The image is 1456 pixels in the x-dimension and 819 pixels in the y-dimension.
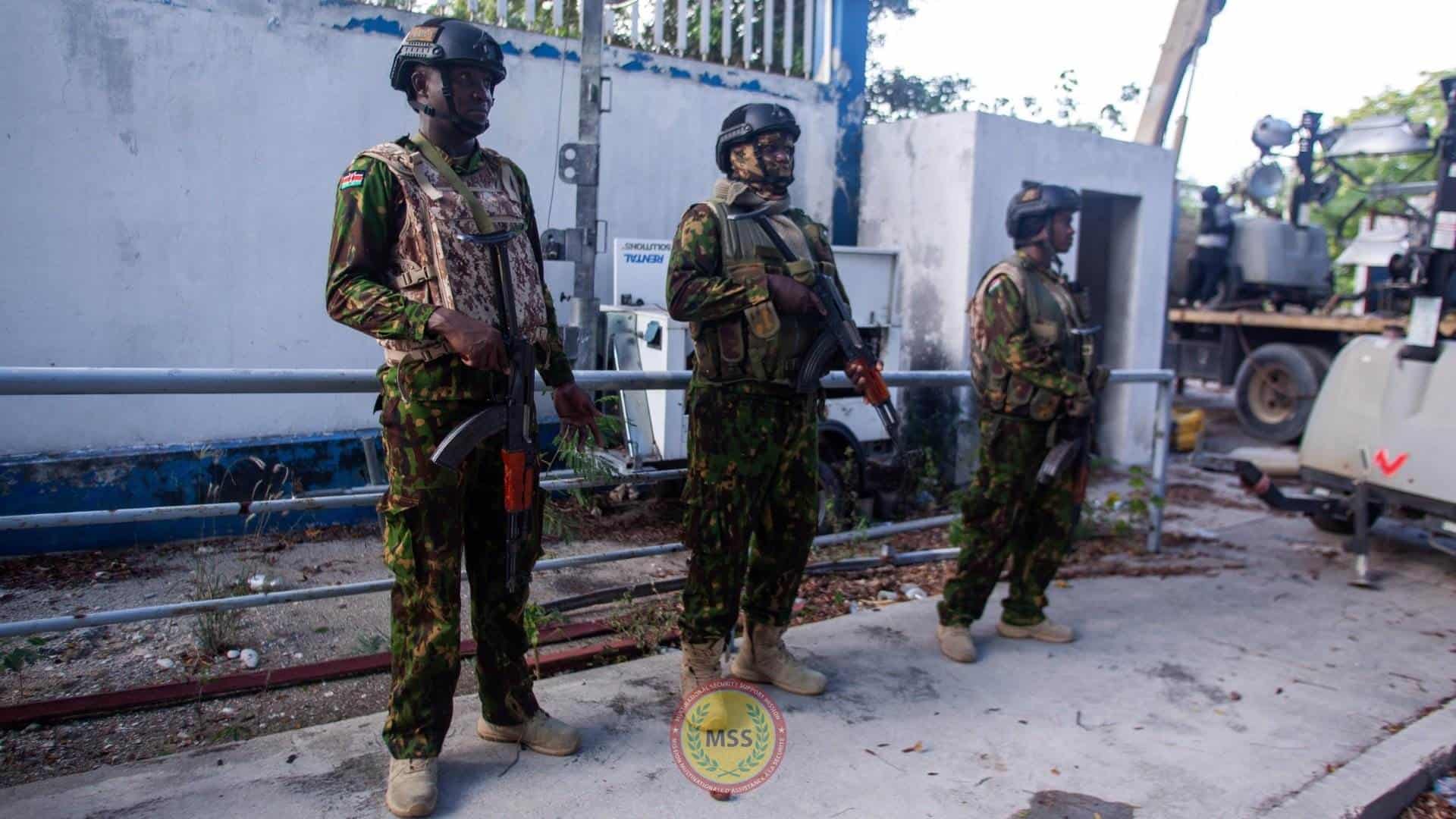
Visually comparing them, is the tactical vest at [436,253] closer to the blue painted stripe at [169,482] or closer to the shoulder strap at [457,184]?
the shoulder strap at [457,184]

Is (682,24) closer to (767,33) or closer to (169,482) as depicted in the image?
(767,33)

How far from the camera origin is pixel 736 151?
3246 millimetres

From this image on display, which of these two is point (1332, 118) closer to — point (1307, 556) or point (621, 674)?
point (1307, 556)

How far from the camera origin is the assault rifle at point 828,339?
3.20m

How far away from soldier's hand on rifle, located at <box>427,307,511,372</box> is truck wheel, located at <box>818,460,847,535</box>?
3.69 meters

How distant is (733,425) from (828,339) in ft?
1.32

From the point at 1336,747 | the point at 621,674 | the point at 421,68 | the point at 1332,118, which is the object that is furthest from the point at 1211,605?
the point at 1332,118

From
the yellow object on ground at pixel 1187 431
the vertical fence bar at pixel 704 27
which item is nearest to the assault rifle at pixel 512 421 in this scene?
the vertical fence bar at pixel 704 27

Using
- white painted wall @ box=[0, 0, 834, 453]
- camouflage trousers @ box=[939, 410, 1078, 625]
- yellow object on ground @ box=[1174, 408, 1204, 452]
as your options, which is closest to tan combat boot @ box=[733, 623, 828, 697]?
camouflage trousers @ box=[939, 410, 1078, 625]

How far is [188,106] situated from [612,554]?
4.08 meters

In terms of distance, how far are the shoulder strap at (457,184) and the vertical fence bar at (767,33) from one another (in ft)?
19.5

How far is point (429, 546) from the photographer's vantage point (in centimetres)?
247

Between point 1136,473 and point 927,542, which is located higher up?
point 1136,473

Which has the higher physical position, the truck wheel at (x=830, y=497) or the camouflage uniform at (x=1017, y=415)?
the camouflage uniform at (x=1017, y=415)
